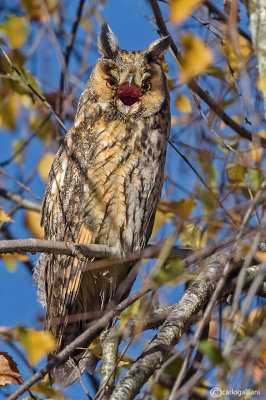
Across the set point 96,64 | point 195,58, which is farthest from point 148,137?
point 195,58

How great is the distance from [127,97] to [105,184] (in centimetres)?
44

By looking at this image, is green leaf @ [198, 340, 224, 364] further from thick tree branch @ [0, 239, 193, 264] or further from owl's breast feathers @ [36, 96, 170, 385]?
owl's breast feathers @ [36, 96, 170, 385]

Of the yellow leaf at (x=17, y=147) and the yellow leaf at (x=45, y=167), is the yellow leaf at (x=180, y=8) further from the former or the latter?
the yellow leaf at (x=17, y=147)

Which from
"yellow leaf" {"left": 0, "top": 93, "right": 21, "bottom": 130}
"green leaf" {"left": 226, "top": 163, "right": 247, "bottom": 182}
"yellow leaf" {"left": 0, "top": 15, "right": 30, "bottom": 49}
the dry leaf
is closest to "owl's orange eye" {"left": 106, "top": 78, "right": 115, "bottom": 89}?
"yellow leaf" {"left": 0, "top": 15, "right": 30, "bottom": 49}

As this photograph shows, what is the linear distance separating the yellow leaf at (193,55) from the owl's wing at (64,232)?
1040 mm

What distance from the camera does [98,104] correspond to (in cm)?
262

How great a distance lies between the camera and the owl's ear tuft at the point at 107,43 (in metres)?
2.63

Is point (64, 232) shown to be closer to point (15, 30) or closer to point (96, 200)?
point (96, 200)

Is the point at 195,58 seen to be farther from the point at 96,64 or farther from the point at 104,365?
the point at 96,64

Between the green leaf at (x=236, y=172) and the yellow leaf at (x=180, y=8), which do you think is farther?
the green leaf at (x=236, y=172)

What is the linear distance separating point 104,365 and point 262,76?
1.13 metres

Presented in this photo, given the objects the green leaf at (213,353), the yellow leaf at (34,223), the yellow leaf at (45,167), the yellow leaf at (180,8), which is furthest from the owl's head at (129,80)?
the green leaf at (213,353)

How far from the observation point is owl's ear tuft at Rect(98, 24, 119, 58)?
8.63 feet

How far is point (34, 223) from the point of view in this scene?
317cm
